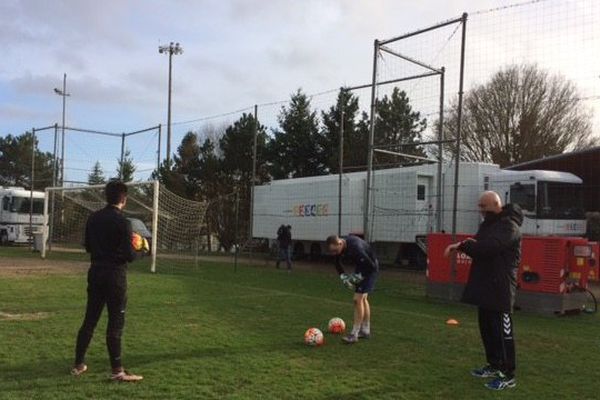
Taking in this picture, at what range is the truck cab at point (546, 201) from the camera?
21.6 meters

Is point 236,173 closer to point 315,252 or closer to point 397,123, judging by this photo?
point 315,252

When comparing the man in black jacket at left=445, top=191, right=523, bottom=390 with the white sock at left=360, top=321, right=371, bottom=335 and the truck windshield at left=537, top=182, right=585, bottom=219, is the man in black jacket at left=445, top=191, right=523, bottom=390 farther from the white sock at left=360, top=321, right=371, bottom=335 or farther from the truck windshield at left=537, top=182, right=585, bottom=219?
the truck windshield at left=537, top=182, right=585, bottom=219

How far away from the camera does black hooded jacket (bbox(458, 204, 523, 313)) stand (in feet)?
21.5

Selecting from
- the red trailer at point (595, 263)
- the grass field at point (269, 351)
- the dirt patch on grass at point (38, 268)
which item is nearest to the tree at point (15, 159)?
the dirt patch on grass at point (38, 268)

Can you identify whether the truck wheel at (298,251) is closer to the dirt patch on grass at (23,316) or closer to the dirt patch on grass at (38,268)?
the dirt patch on grass at (38,268)

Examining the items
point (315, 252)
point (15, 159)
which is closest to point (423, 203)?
point (315, 252)

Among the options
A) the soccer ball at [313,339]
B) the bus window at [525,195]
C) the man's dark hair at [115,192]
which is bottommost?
the soccer ball at [313,339]

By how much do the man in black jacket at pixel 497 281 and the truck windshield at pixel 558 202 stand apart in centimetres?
1592

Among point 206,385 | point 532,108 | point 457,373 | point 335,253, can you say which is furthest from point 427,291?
point 532,108

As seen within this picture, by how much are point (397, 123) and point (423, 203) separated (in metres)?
3.03

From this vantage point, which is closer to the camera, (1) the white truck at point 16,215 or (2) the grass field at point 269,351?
(2) the grass field at point 269,351

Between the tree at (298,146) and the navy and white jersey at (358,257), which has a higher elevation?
the tree at (298,146)

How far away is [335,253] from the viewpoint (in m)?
8.63

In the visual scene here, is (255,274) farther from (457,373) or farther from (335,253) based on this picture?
(457,373)
